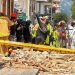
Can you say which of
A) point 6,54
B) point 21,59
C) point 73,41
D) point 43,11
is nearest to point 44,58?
point 21,59

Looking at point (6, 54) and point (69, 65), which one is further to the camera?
point (6, 54)

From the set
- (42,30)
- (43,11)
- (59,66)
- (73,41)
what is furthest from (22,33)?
(43,11)

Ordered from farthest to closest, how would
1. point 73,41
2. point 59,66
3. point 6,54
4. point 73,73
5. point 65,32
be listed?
point 65,32
point 73,41
point 6,54
point 59,66
point 73,73

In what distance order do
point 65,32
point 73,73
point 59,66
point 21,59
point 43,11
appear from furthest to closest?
1. point 43,11
2. point 65,32
3. point 21,59
4. point 59,66
5. point 73,73

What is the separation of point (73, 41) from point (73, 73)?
1074cm

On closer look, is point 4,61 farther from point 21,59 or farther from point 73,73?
point 73,73

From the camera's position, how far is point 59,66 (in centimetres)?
1143

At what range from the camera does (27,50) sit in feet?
49.1

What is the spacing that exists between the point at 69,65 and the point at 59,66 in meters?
0.29

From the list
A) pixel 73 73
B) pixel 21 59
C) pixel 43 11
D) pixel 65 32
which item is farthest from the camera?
pixel 43 11

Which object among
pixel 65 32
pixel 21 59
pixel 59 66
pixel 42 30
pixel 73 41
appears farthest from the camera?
pixel 65 32

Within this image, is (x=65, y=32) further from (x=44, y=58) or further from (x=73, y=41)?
(x=44, y=58)

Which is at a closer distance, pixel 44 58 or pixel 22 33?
pixel 44 58

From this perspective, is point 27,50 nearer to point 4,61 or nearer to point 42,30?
point 4,61
